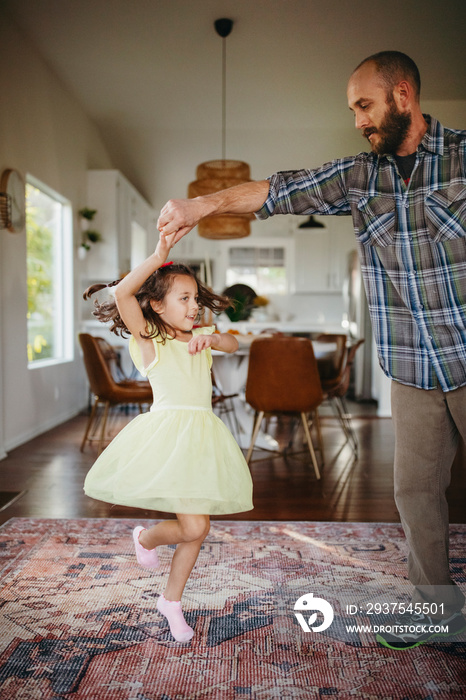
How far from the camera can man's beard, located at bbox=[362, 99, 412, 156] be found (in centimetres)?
156

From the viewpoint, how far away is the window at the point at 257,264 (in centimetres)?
904

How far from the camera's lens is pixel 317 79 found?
563 centimetres

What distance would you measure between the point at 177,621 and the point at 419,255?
46.8 inches

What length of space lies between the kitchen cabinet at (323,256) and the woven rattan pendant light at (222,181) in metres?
3.43

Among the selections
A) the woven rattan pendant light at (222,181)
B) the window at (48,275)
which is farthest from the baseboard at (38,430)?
the woven rattan pendant light at (222,181)

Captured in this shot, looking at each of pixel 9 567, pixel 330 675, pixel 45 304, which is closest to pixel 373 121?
pixel 330 675

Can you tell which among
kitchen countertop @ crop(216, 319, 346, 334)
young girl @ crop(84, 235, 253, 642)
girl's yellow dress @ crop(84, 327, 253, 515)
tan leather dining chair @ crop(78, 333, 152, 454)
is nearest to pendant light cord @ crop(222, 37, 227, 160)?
kitchen countertop @ crop(216, 319, 346, 334)

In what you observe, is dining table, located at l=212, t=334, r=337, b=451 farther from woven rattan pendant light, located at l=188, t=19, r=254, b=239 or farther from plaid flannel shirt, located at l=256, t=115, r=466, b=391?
plaid flannel shirt, located at l=256, t=115, r=466, b=391

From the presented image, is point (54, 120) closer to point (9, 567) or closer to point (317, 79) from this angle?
point (317, 79)

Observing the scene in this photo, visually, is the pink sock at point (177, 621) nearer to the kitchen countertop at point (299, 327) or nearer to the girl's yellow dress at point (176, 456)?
the girl's yellow dress at point (176, 456)

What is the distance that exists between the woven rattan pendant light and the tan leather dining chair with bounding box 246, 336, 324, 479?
152 cm

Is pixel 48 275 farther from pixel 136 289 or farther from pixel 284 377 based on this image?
pixel 136 289

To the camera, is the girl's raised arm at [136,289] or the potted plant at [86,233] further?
the potted plant at [86,233]

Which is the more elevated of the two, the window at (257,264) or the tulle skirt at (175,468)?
the window at (257,264)
